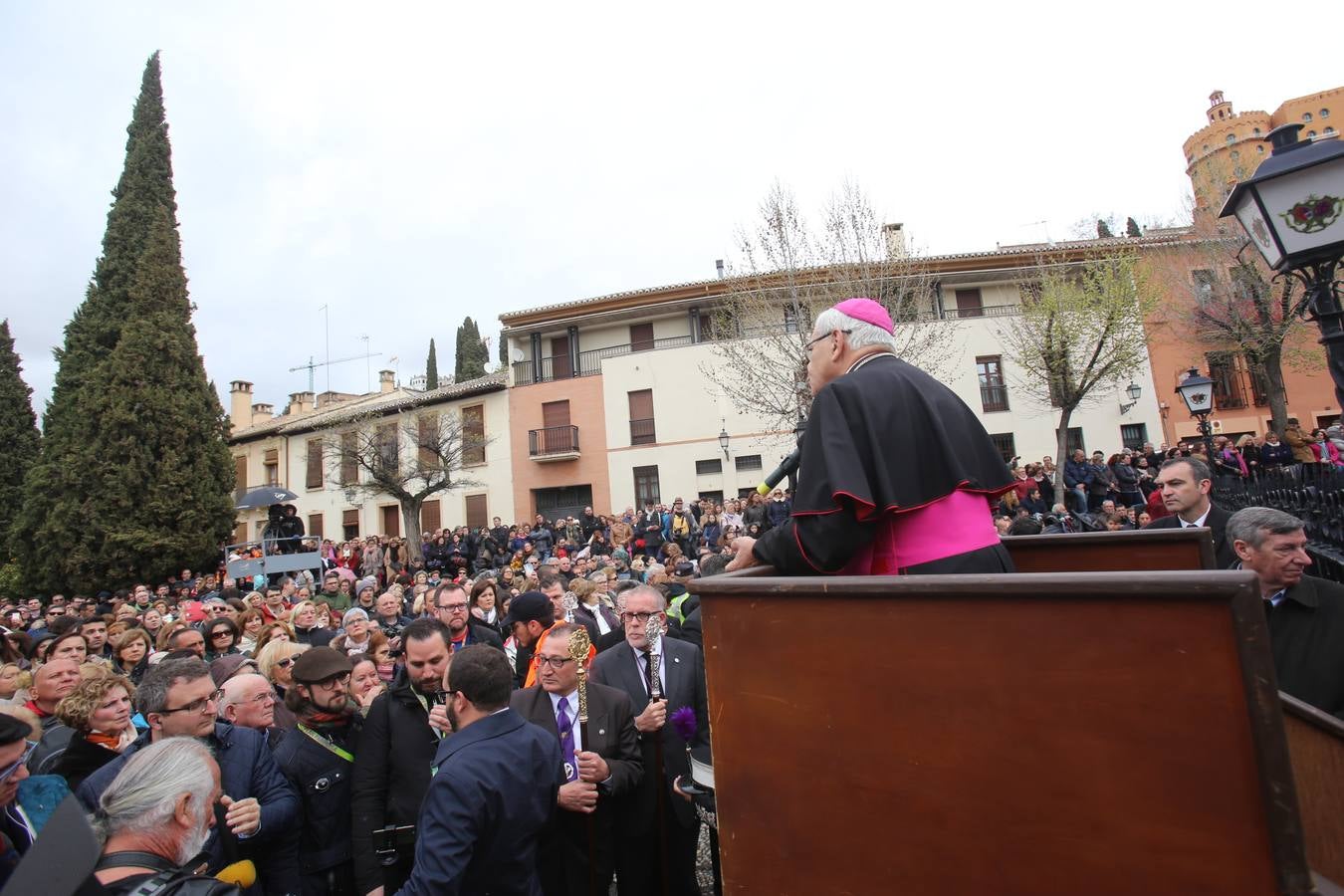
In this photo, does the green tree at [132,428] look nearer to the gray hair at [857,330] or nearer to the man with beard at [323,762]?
the man with beard at [323,762]

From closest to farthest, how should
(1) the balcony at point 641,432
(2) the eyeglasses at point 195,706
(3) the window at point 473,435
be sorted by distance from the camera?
(2) the eyeglasses at point 195,706
(1) the balcony at point 641,432
(3) the window at point 473,435

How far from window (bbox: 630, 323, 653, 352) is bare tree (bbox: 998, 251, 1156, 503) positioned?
13.2 meters

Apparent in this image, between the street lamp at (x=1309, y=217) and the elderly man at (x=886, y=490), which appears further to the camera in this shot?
the street lamp at (x=1309, y=217)

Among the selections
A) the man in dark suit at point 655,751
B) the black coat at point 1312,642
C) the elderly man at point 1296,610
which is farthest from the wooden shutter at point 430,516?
the black coat at point 1312,642

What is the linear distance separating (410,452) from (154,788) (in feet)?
92.1

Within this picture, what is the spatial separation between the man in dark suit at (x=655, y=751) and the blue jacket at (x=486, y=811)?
1042 mm

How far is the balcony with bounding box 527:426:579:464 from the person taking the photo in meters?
28.0

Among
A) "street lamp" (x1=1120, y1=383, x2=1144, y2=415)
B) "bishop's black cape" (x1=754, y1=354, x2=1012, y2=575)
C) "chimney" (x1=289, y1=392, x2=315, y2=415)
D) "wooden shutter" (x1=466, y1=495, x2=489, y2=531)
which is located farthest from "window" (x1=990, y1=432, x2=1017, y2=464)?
"chimney" (x1=289, y1=392, x2=315, y2=415)

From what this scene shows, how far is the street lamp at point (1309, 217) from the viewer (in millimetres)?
3596

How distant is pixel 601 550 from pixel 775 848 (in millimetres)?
17261

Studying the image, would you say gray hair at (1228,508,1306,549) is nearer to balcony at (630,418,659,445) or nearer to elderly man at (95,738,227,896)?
elderly man at (95,738,227,896)

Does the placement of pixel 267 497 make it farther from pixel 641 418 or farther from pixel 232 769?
pixel 232 769

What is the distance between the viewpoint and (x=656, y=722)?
3889 millimetres

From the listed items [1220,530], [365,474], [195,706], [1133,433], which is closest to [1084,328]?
[1133,433]
